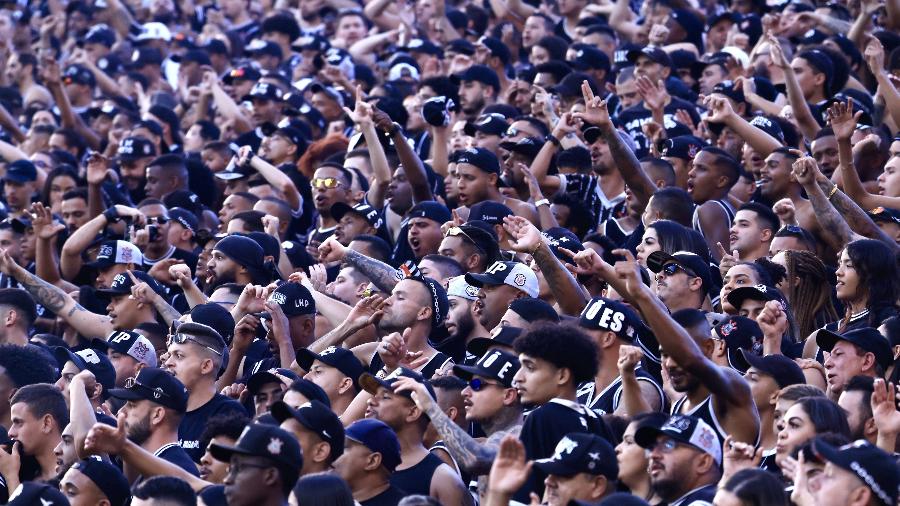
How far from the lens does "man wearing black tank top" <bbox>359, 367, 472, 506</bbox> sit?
28.3ft

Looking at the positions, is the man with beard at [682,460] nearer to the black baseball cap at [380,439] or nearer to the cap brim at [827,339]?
the black baseball cap at [380,439]

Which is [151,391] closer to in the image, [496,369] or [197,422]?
[197,422]

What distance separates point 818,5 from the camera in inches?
730

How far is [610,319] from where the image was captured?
9344 millimetres

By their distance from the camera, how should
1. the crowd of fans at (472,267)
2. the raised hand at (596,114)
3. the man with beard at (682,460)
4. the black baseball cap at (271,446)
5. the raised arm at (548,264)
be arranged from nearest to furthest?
the man with beard at (682,460)
the black baseball cap at (271,446)
the crowd of fans at (472,267)
the raised arm at (548,264)
the raised hand at (596,114)

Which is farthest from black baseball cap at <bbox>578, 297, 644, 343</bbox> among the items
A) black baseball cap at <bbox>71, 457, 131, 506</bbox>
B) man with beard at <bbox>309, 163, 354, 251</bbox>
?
man with beard at <bbox>309, 163, 354, 251</bbox>

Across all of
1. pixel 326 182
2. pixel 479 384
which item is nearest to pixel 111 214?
pixel 326 182

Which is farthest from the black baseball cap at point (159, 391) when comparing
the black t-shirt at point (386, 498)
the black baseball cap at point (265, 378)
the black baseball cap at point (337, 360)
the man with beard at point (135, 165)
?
the man with beard at point (135, 165)

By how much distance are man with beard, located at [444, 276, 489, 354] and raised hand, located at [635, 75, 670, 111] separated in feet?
11.4

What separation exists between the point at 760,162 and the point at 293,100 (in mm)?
5383

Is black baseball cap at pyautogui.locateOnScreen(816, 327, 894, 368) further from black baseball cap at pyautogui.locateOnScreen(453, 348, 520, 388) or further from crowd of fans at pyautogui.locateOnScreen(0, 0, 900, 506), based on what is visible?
black baseball cap at pyautogui.locateOnScreen(453, 348, 520, 388)

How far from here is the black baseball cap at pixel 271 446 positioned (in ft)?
25.6

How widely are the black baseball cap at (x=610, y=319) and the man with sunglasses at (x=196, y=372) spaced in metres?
2.07

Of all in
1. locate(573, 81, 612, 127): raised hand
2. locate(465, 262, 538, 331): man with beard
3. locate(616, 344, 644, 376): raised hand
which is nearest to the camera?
locate(616, 344, 644, 376): raised hand
